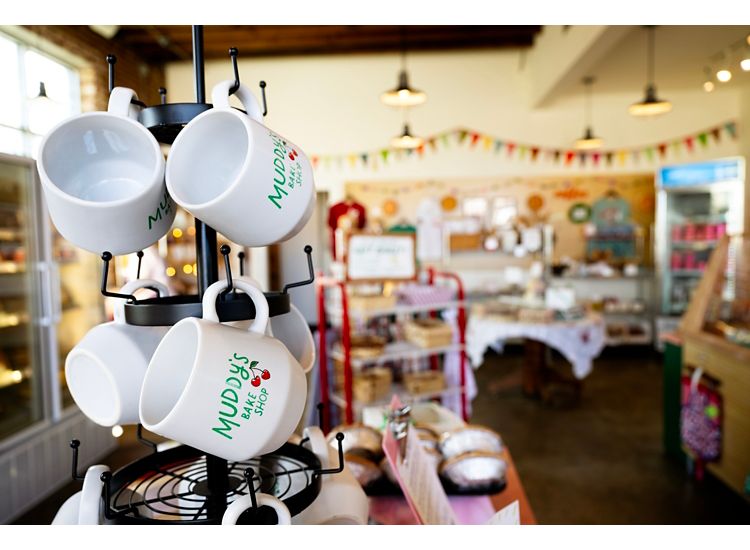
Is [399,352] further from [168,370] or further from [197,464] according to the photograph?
[168,370]

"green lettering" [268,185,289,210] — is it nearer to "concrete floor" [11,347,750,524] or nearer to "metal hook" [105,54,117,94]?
"metal hook" [105,54,117,94]

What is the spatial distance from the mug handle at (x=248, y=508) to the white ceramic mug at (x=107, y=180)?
0.36 meters

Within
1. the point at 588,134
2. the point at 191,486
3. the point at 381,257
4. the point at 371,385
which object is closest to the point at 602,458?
the point at 371,385

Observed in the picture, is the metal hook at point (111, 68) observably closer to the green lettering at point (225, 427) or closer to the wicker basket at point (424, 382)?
the green lettering at point (225, 427)

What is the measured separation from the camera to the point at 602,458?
159 inches

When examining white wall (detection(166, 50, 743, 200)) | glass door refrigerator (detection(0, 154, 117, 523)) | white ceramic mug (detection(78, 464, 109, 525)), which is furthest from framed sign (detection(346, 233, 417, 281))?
white wall (detection(166, 50, 743, 200))

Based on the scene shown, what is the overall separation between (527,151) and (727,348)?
5.30m

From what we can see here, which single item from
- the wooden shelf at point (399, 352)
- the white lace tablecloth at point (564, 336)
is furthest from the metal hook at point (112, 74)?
the white lace tablecloth at point (564, 336)

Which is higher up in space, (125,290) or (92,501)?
(125,290)

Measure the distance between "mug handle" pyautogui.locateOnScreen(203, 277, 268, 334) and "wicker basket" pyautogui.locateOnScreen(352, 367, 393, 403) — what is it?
9.94 ft

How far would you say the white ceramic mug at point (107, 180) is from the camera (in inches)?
27.8

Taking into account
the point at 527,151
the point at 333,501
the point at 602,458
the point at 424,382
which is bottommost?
the point at 602,458

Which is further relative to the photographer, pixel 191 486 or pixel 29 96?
pixel 29 96
